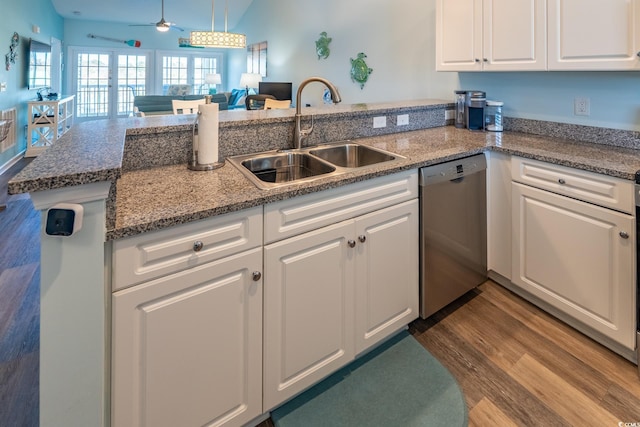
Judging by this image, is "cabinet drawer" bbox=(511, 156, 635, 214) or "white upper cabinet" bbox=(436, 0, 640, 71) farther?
"white upper cabinet" bbox=(436, 0, 640, 71)

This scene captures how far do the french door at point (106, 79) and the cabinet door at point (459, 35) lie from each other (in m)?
9.25

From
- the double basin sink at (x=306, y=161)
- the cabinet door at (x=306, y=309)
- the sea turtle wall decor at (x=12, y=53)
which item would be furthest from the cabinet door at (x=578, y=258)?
the sea turtle wall decor at (x=12, y=53)

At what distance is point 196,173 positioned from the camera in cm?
141

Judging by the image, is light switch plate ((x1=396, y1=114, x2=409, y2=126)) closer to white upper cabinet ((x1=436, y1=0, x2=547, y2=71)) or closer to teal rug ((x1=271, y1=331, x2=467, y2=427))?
white upper cabinet ((x1=436, y1=0, x2=547, y2=71))

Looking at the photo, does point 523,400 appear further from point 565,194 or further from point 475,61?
point 475,61

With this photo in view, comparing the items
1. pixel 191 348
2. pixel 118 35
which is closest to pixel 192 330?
pixel 191 348

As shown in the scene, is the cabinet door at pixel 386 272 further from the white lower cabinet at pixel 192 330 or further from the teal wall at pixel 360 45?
the teal wall at pixel 360 45

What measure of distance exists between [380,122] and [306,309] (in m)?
1.39

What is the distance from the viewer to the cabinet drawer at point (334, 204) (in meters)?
1.24

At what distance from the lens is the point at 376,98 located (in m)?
4.21

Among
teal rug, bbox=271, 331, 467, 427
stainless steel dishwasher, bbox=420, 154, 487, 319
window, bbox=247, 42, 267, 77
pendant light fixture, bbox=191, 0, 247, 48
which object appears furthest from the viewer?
window, bbox=247, 42, 267, 77

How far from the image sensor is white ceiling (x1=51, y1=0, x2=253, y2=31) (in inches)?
293

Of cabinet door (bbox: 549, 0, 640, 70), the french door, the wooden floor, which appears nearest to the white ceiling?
the french door

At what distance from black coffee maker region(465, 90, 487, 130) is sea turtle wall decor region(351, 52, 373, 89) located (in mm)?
2013
